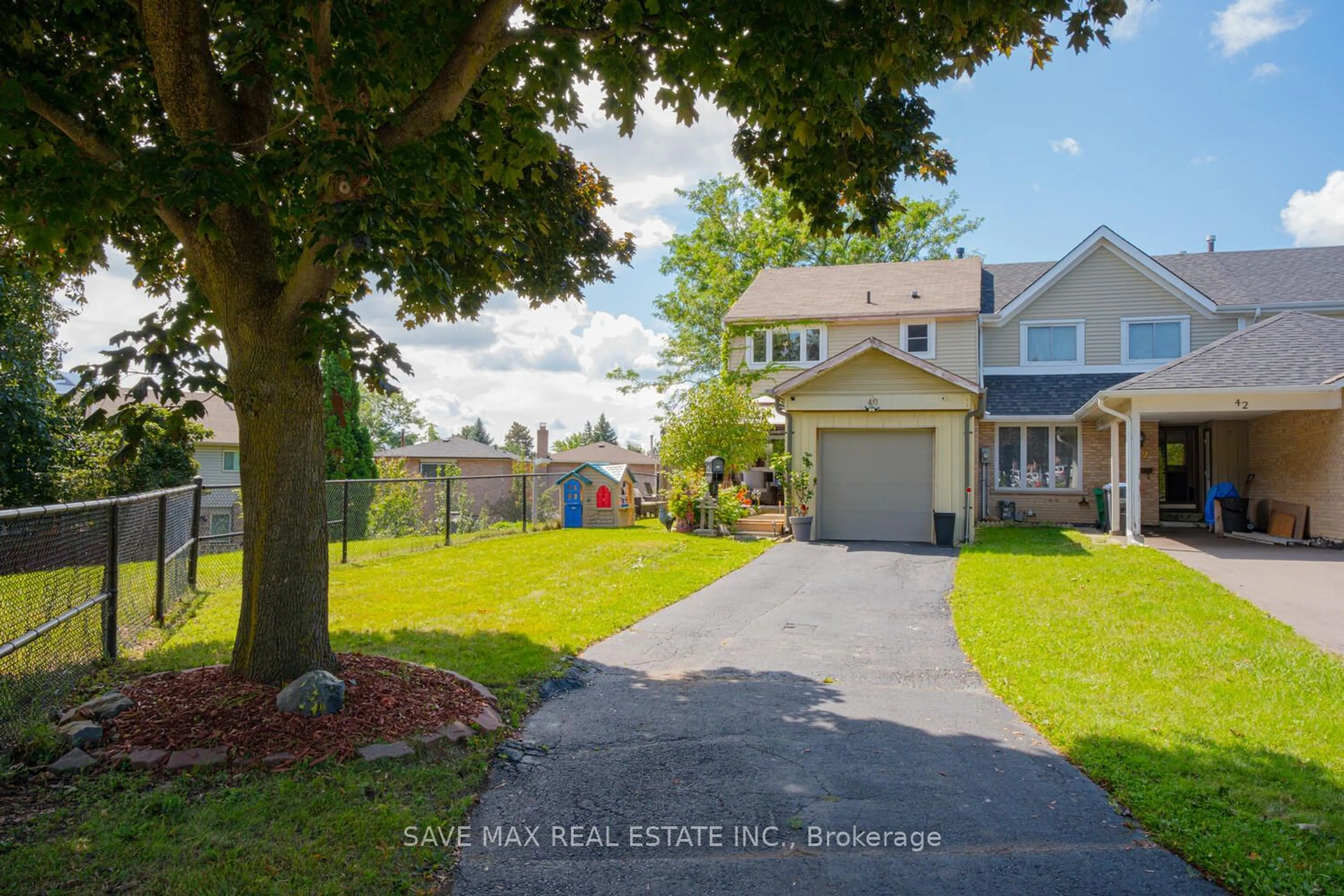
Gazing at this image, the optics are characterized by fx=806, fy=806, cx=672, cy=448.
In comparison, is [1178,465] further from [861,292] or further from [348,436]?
[348,436]

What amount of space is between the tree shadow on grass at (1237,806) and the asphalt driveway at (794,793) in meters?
0.15

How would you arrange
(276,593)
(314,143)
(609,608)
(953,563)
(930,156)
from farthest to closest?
(953,563)
(609,608)
(930,156)
(276,593)
(314,143)

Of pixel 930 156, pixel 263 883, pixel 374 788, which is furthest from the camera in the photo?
pixel 930 156

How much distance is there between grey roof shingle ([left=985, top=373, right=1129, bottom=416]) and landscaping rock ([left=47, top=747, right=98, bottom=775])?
19.0 metres

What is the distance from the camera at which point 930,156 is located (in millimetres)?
7766

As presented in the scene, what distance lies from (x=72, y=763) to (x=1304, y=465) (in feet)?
61.9

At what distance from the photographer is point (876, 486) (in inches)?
665

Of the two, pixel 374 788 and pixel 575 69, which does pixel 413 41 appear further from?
pixel 374 788

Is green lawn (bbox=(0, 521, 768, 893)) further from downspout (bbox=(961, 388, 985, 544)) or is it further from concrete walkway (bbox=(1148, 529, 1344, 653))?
downspout (bbox=(961, 388, 985, 544))

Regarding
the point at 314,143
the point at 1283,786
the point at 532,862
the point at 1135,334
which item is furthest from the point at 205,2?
the point at 1135,334

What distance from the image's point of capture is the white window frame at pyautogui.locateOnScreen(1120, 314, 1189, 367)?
20.5 meters

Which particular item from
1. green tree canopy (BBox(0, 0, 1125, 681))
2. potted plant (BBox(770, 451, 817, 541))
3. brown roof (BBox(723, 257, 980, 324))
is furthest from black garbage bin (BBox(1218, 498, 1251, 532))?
green tree canopy (BBox(0, 0, 1125, 681))

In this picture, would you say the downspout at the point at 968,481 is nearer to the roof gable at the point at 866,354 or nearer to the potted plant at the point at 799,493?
the roof gable at the point at 866,354

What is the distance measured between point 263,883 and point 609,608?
20.8 ft
